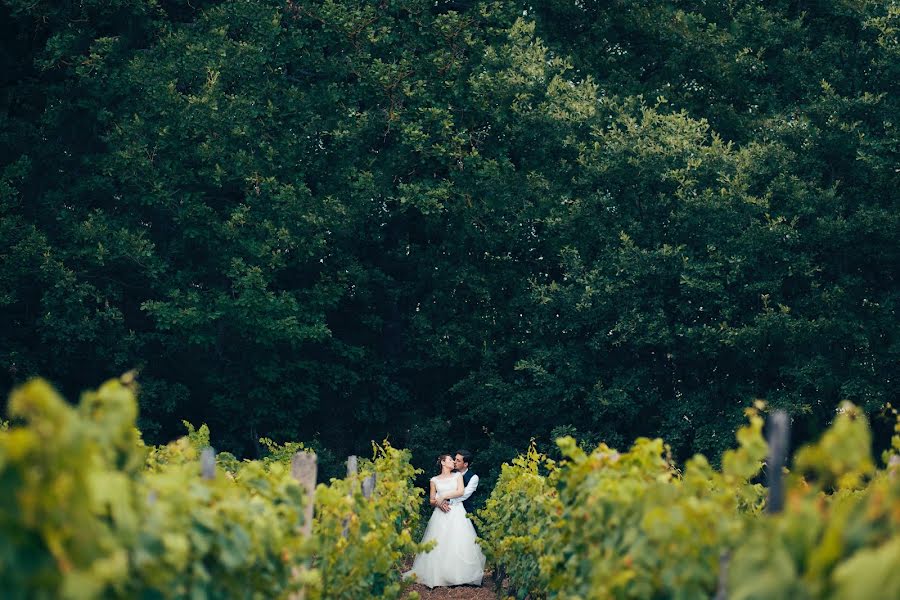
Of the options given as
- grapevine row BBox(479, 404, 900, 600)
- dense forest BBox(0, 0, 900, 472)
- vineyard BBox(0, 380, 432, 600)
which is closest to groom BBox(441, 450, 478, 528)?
dense forest BBox(0, 0, 900, 472)

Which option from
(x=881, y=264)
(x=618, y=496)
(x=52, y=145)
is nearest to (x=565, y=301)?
(x=881, y=264)

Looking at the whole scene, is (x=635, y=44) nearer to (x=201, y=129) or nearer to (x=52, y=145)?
(x=201, y=129)

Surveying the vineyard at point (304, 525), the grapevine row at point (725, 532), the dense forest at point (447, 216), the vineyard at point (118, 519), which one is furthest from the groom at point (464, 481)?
the vineyard at point (118, 519)

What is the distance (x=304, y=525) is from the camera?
636 cm

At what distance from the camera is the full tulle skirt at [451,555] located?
46.0 feet

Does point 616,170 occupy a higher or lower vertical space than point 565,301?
higher

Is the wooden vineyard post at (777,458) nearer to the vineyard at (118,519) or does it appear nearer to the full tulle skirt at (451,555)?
the vineyard at (118,519)

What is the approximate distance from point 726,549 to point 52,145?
18061mm

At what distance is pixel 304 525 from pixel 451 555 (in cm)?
796

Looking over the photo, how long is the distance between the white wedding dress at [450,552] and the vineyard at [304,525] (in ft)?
20.5

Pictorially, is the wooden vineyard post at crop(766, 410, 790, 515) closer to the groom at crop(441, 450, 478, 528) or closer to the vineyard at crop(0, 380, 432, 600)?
the vineyard at crop(0, 380, 432, 600)

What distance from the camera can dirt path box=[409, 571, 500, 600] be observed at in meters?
13.7

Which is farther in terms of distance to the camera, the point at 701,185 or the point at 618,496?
the point at 701,185

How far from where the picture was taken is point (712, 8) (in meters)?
22.7
